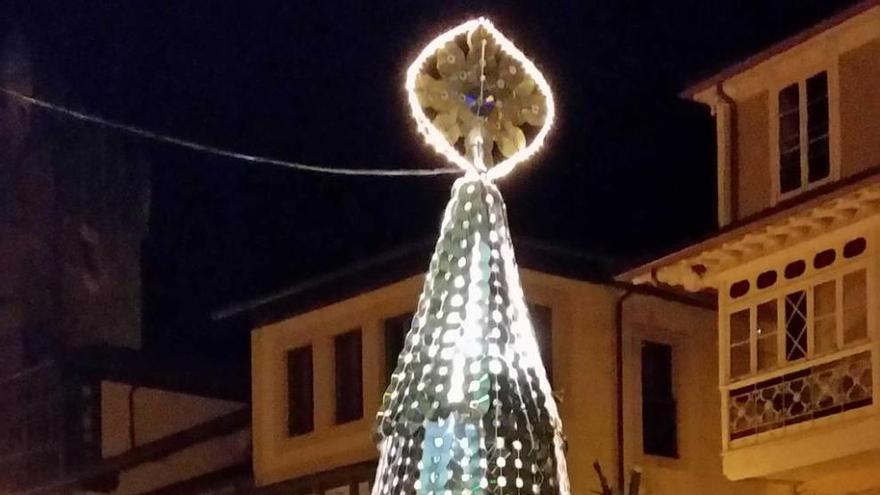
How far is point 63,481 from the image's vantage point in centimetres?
2555

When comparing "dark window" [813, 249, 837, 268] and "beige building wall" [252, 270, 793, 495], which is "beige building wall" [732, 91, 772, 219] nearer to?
"dark window" [813, 249, 837, 268]

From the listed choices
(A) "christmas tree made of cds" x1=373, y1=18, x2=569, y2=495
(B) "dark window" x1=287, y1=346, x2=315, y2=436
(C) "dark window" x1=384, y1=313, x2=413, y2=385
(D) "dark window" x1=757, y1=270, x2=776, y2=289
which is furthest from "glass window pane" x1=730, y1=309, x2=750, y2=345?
(A) "christmas tree made of cds" x1=373, y1=18, x2=569, y2=495

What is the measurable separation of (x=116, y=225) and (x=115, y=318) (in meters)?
1.66

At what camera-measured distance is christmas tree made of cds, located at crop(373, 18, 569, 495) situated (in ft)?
17.0

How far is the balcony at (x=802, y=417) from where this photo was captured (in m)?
16.2

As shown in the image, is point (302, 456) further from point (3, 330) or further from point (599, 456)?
point (3, 330)

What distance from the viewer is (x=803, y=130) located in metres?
17.5

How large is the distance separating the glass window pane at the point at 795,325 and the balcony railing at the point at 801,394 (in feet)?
1.35

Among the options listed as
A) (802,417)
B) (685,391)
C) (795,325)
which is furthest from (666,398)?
(802,417)

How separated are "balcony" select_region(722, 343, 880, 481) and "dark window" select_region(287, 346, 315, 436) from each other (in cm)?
610

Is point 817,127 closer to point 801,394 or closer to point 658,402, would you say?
point 801,394

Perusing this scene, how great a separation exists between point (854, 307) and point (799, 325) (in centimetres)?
74

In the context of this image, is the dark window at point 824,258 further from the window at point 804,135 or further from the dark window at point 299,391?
the dark window at point 299,391

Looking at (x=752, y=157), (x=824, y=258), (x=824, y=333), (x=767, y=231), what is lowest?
(x=824, y=333)
